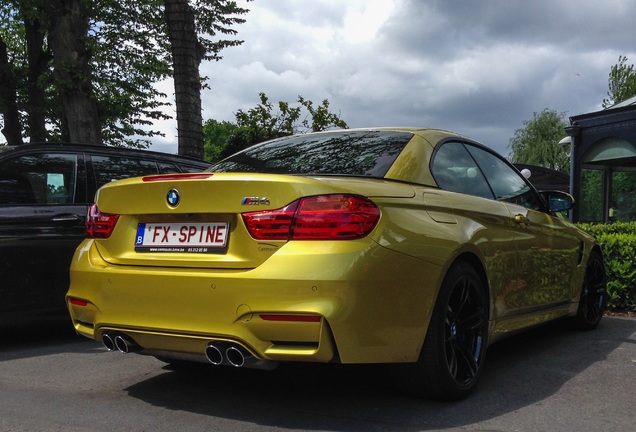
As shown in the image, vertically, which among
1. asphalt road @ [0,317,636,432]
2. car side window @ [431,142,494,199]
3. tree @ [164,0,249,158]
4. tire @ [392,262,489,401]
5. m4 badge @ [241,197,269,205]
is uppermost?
tree @ [164,0,249,158]

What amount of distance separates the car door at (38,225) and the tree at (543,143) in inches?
1972

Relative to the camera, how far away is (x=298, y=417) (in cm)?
359

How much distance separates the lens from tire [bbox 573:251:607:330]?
247 inches

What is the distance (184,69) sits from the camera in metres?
11.8

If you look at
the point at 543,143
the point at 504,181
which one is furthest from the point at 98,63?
the point at 543,143

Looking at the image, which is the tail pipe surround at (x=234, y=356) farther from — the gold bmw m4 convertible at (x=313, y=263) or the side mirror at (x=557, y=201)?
the side mirror at (x=557, y=201)

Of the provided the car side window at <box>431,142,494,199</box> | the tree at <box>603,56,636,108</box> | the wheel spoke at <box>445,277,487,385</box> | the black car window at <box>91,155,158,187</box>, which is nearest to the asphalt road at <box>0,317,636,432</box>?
the wheel spoke at <box>445,277,487,385</box>

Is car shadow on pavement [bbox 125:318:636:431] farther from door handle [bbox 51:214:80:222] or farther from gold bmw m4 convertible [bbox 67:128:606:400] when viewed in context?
door handle [bbox 51:214:80:222]

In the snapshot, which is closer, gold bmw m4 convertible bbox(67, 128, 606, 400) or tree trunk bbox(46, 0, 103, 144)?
gold bmw m4 convertible bbox(67, 128, 606, 400)

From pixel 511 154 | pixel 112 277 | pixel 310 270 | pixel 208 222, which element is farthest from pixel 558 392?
pixel 511 154

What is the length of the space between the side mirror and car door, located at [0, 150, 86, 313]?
3.92 metres

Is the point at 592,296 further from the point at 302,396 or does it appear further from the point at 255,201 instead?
the point at 255,201

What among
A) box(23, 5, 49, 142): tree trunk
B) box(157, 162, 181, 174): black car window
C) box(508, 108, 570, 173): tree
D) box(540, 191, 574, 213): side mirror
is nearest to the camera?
box(540, 191, 574, 213): side mirror

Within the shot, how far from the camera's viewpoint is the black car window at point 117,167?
6332mm
